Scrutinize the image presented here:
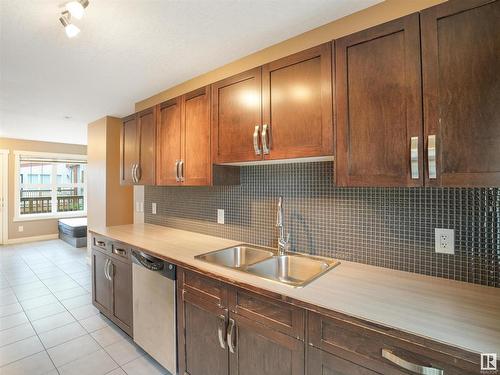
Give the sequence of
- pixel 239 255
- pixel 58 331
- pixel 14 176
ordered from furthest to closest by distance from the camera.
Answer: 1. pixel 14 176
2. pixel 58 331
3. pixel 239 255

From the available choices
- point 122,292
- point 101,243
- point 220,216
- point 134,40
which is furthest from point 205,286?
point 134,40

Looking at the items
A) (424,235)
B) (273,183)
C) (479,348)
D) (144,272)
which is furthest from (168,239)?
(479,348)

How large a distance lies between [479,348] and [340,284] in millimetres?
562

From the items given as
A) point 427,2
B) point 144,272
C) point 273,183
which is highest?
point 427,2

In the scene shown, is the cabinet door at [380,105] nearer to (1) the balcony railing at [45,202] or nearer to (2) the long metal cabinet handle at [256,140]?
(2) the long metal cabinet handle at [256,140]

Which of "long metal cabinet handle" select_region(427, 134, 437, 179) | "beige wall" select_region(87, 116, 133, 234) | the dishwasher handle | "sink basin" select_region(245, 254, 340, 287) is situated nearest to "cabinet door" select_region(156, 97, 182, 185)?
the dishwasher handle

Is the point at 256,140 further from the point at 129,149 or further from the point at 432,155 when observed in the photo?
the point at 129,149

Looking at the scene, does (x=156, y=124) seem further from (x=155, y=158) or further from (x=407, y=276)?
(x=407, y=276)

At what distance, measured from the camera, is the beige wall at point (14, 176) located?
228 inches

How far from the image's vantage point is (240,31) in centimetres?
180

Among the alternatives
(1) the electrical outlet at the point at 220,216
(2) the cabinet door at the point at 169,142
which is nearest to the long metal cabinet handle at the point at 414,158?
(1) the electrical outlet at the point at 220,216

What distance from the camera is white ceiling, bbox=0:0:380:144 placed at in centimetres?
155

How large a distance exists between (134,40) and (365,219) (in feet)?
6.69

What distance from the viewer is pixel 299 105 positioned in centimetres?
150
